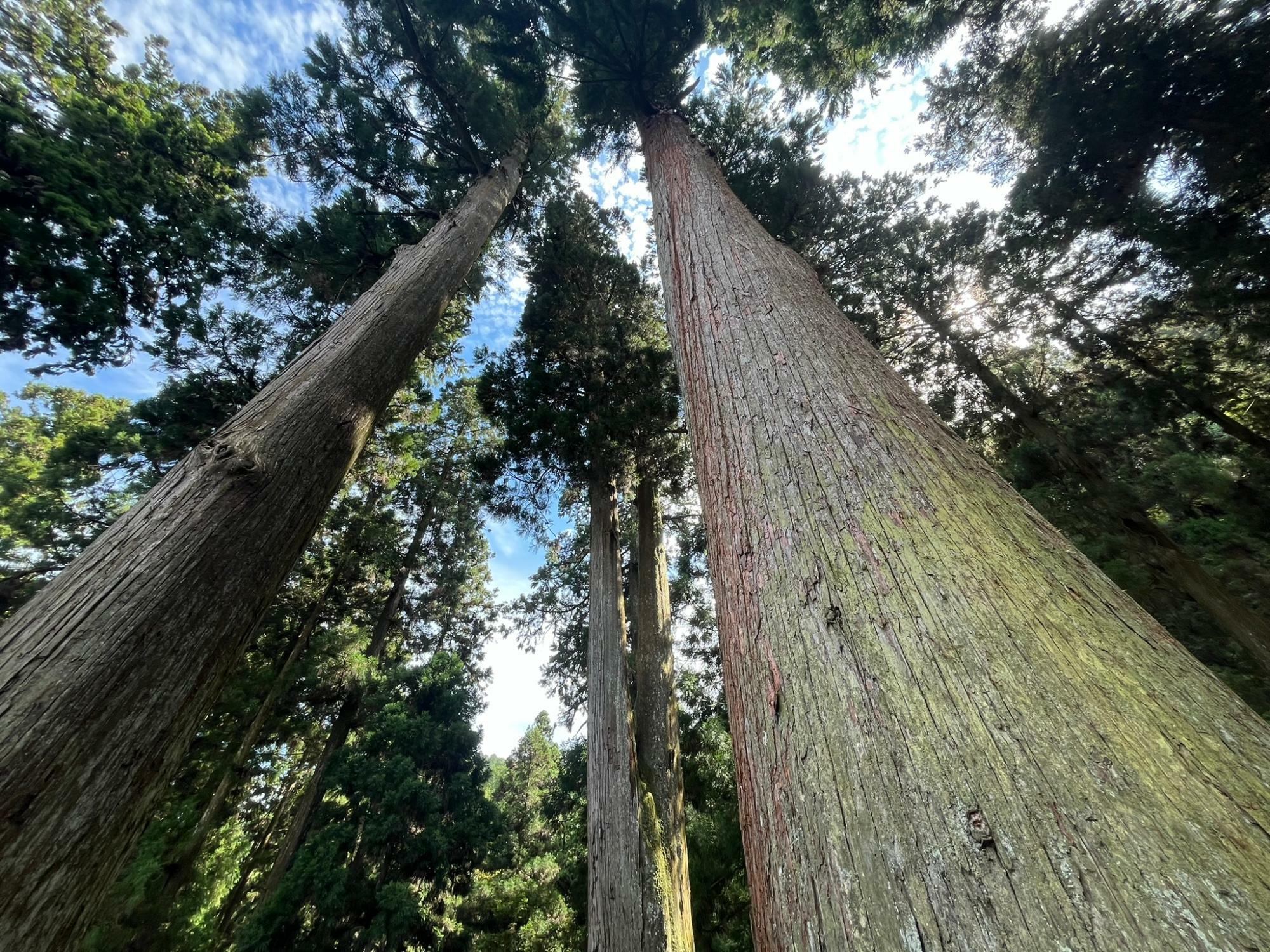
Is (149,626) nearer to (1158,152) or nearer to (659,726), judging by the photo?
(659,726)

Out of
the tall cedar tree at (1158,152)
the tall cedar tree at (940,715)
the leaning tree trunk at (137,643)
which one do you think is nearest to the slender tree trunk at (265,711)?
the leaning tree trunk at (137,643)

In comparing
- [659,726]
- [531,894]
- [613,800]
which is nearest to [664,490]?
[659,726]

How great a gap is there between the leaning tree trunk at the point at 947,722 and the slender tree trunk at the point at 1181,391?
939 cm

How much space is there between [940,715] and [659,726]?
5.21 meters

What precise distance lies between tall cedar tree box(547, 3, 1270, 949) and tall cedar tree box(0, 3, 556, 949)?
1909 mm

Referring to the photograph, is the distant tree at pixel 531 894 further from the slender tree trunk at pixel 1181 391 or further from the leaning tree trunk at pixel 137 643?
the slender tree trunk at pixel 1181 391

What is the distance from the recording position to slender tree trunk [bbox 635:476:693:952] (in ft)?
13.2

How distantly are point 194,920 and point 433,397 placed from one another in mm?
9533

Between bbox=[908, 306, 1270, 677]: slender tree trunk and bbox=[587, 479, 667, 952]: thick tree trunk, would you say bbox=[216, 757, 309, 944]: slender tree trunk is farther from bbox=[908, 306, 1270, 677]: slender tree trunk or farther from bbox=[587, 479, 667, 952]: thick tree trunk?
bbox=[908, 306, 1270, 677]: slender tree trunk

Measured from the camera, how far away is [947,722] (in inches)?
25.5

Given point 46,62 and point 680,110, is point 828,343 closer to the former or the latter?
point 680,110

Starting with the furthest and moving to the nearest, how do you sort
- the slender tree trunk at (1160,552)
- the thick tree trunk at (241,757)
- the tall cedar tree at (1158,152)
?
the thick tree trunk at (241,757), the tall cedar tree at (1158,152), the slender tree trunk at (1160,552)

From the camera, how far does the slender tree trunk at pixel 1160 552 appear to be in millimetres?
5121

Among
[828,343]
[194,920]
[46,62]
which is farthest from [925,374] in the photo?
[194,920]
